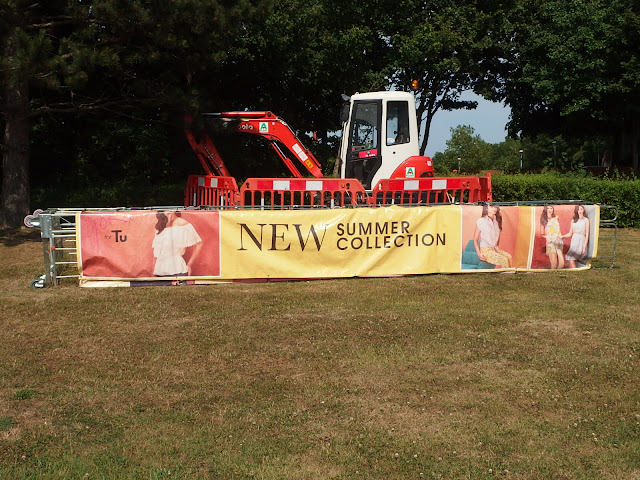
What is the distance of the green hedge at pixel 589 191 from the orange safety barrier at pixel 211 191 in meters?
9.44

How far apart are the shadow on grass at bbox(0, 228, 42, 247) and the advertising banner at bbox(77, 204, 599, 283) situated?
634 cm

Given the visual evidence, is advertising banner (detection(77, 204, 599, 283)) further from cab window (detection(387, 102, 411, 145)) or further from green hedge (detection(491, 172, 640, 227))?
green hedge (detection(491, 172, 640, 227))

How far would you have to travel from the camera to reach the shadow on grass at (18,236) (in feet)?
53.8

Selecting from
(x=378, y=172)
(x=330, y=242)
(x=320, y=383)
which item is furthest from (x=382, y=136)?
(x=320, y=383)

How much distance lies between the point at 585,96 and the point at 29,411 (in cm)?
3242

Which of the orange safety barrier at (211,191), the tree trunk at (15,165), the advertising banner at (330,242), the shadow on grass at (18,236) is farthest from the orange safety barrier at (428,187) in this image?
the tree trunk at (15,165)

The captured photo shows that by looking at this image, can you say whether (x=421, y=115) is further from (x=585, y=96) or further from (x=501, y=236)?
(x=501, y=236)

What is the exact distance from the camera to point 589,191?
1938cm

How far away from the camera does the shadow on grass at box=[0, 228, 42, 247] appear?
53.8ft

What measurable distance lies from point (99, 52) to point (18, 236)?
5.13 meters

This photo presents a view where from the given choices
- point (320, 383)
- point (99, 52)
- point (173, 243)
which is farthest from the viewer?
point (99, 52)

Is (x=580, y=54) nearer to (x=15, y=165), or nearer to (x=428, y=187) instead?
(x=428, y=187)

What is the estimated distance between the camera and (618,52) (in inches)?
1299

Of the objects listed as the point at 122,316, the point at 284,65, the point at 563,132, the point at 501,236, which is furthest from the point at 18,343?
the point at 563,132
